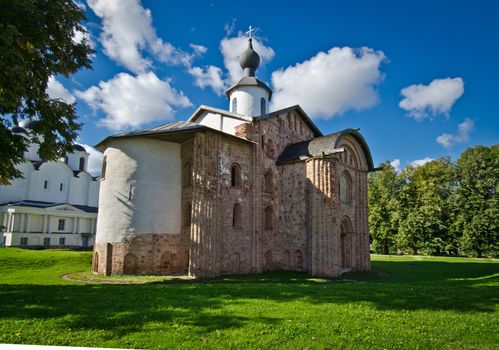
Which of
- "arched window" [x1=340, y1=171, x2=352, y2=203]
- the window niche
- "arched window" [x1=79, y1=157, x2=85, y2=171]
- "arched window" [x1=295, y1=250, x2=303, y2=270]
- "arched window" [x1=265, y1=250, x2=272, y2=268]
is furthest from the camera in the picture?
"arched window" [x1=79, y1=157, x2=85, y2=171]

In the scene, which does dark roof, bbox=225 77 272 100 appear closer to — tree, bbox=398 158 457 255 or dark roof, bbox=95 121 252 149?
dark roof, bbox=95 121 252 149

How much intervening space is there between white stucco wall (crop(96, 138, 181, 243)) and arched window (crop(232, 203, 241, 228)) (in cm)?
305

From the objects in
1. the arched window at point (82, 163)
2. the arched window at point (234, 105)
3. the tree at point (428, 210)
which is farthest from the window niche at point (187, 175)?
the arched window at point (82, 163)

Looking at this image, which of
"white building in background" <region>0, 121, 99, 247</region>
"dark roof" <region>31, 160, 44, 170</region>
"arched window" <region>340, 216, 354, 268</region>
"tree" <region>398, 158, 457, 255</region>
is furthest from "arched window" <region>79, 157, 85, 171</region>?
"tree" <region>398, 158, 457, 255</region>

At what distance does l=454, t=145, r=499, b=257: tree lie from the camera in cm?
3709

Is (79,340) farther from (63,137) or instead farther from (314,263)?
(314,263)

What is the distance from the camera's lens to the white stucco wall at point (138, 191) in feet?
59.4

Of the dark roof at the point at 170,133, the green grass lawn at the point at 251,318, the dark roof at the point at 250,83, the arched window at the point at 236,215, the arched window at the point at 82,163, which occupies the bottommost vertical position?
the green grass lawn at the point at 251,318

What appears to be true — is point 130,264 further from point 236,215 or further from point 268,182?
point 268,182

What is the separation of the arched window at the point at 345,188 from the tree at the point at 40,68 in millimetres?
17394

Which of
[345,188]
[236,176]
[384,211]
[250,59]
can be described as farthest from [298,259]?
[384,211]

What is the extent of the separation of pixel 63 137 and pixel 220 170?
358 inches

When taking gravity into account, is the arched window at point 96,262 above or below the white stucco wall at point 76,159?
below

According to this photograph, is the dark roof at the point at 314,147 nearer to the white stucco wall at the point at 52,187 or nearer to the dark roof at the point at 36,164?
the white stucco wall at the point at 52,187
